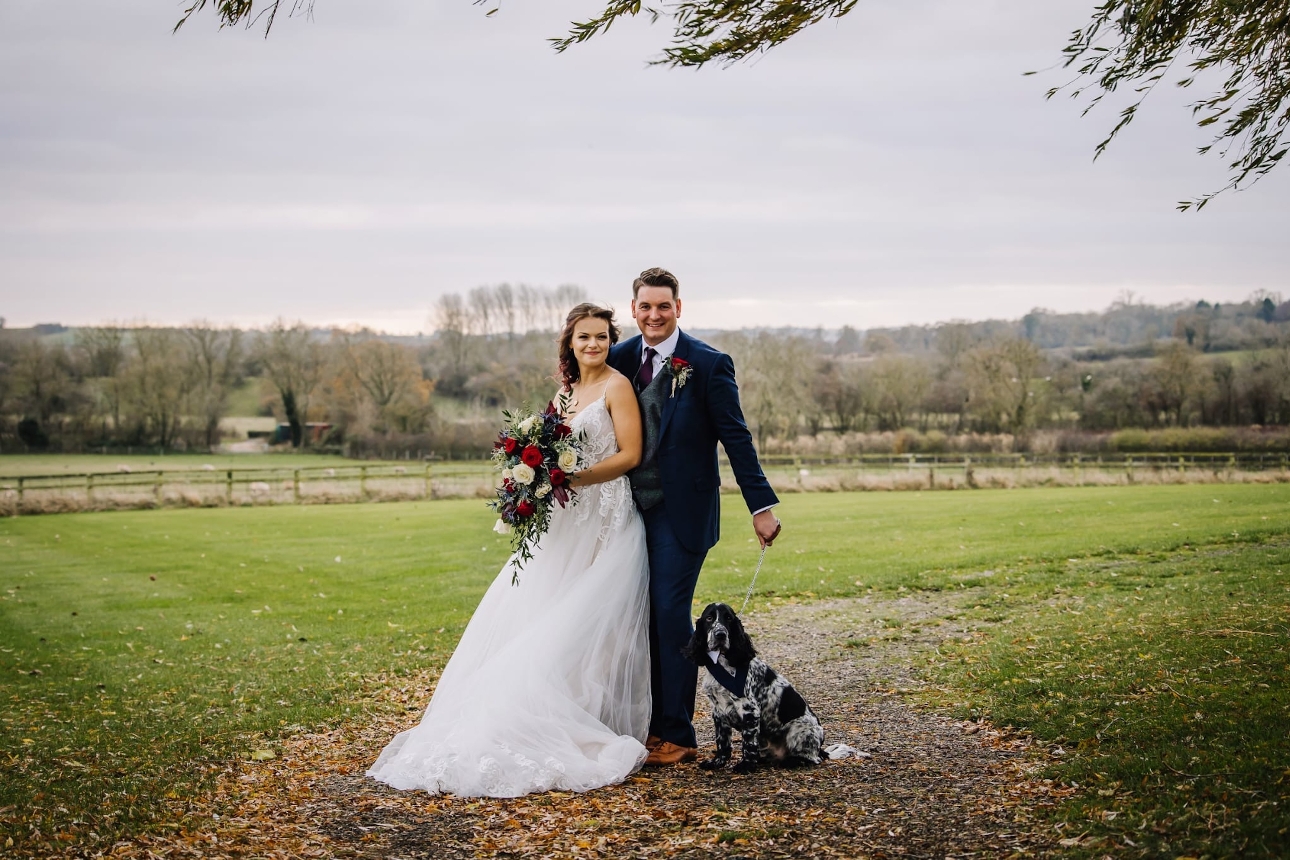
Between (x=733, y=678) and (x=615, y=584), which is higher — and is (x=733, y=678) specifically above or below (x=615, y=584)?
below

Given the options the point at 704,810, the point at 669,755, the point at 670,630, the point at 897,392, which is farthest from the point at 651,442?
the point at 897,392

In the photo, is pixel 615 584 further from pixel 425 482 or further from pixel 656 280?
pixel 425 482

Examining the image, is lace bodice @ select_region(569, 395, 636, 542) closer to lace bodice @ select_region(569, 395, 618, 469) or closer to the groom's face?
lace bodice @ select_region(569, 395, 618, 469)

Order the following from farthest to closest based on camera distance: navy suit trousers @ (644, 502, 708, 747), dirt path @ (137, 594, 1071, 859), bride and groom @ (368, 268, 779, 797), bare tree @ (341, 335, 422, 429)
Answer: bare tree @ (341, 335, 422, 429)
navy suit trousers @ (644, 502, 708, 747)
bride and groom @ (368, 268, 779, 797)
dirt path @ (137, 594, 1071, 859)

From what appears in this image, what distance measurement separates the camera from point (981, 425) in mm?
53688

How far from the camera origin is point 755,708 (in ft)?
17.0

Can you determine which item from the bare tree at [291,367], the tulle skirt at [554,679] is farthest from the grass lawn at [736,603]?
the bare tree at [291,367]

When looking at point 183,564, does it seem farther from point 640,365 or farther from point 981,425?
point 981,425

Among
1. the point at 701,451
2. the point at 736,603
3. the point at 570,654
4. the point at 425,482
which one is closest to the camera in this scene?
the point at 570,654

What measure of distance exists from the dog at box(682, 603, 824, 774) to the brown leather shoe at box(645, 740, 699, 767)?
1.23 ft

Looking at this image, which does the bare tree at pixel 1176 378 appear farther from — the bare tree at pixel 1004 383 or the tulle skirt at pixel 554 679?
the tulle skirt at pixel 554 679

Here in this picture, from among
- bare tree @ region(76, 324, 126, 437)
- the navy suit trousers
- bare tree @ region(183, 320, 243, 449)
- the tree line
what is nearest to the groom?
the navy suit trousers

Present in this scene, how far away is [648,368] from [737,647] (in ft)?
6.18

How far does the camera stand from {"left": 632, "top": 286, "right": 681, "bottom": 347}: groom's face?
570cm
